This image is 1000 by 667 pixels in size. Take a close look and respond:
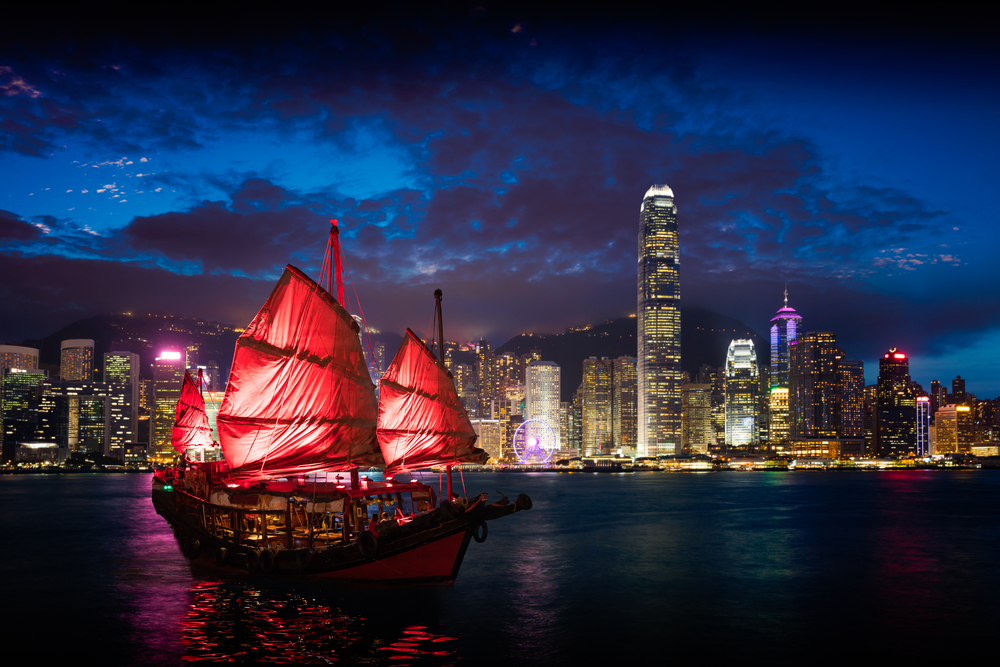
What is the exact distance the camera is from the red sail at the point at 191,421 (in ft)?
283

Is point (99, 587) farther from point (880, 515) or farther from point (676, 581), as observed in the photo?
point (880, 515)

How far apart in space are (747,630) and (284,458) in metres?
22.1

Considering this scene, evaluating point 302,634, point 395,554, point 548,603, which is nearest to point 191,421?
point 395,554

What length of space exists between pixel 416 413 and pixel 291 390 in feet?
21.8

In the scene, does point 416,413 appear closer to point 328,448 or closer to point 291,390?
point 328,448

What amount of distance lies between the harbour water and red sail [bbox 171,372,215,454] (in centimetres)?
1632

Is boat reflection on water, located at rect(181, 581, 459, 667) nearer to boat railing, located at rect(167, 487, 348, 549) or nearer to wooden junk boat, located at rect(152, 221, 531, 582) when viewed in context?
wooden junk boat, located at rect(152, 221, 531, 582)

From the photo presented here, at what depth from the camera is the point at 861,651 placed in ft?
100

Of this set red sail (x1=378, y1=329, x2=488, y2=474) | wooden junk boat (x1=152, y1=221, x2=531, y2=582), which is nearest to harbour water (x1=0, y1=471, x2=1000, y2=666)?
wooden junk boat (x1=152, y1=221, x2=531, y2=582)

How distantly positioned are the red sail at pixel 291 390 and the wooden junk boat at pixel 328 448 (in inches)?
1.9

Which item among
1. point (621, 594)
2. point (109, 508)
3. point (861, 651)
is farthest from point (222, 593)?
point (109, 508)

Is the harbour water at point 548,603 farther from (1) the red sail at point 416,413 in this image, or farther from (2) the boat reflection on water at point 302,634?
(1) the red sail at point 416,413

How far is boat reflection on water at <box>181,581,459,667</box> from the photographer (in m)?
28.0

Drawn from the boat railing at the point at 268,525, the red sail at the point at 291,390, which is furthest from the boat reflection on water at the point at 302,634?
the red sail at the point at 291,390
